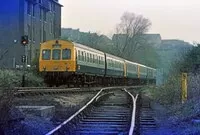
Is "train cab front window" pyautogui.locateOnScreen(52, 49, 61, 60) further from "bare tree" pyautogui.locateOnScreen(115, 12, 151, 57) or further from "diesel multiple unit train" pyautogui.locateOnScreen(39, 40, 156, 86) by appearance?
"bare tree" pyautogui.locateOnScreen(115, 12, 151, 57)

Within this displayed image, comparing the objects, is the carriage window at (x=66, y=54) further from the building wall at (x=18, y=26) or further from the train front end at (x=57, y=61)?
the building wall at (x=18, y=26)

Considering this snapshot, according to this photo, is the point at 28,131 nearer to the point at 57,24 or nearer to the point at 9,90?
the point at 9,90

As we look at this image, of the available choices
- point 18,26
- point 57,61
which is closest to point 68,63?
point 57,61

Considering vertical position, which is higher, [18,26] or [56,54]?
[18,26]

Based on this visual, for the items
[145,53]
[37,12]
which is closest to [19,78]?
[37,12]

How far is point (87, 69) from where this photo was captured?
118 ft

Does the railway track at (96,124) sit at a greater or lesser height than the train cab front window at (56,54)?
lesser

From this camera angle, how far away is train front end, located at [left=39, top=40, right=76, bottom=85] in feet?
110

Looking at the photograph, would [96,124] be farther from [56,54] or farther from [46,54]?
[46,54]

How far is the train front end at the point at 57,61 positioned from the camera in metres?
33.6

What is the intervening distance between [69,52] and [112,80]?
51.3 ft

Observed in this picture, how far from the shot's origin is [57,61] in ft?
114

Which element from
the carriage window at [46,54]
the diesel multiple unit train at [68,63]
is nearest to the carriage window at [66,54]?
the diesel multiple unit train at [68,63]

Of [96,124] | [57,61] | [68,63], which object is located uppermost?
[57,61]
